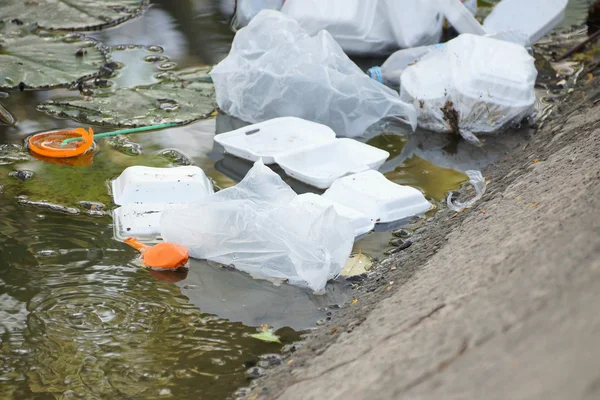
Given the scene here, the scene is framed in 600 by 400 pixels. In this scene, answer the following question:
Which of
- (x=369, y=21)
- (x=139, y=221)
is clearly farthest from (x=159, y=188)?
(x=369, y=21)

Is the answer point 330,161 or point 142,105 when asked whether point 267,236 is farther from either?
point 142,105

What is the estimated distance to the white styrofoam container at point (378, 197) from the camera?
3621mm

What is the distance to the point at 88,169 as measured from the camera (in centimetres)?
397

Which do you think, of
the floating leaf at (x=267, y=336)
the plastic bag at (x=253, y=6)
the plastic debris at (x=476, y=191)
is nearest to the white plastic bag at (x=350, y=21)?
the plastic bag at (x=253, y=6)

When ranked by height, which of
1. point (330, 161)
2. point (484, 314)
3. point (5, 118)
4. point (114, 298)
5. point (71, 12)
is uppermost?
point (484, 314)

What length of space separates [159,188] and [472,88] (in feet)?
6.94

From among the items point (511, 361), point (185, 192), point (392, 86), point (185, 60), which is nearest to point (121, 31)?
point (185, 60)

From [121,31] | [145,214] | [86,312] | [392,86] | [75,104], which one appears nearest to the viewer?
[86,312]

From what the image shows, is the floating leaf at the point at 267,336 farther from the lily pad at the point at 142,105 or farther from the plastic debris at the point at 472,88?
the plastic debris at the point at 472,88

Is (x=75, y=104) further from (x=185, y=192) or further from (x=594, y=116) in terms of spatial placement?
(x=594, y=116)

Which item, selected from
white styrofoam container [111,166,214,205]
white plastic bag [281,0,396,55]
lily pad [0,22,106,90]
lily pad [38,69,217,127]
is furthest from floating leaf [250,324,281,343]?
white plastic bag [281,0,396,55]

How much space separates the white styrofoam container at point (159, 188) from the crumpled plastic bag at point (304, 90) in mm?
1189

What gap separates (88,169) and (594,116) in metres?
2.73

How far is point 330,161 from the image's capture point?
13.9 ft
